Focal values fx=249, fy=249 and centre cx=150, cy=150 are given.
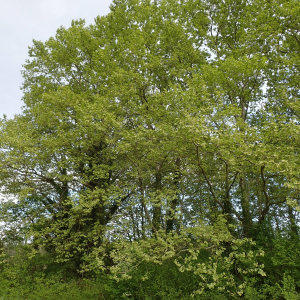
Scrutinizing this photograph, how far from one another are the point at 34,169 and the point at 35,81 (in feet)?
25.5

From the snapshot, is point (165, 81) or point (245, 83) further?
point (165, 81)

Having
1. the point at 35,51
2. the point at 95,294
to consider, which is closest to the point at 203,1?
the point at 35,51

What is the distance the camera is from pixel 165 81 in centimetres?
1537

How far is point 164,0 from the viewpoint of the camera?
15.3 metres

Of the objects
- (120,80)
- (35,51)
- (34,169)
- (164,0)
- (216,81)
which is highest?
(164,0)

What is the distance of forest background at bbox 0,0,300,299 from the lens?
807cm

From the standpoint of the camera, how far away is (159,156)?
35.1ft

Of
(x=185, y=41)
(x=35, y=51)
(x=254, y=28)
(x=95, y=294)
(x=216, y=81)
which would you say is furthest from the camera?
(x=35, y=51)

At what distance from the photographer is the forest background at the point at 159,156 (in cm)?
807

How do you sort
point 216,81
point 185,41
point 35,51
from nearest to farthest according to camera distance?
point 216,81
point 185,41
point 35,51

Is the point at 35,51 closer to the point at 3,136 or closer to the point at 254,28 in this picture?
the point at 3,136

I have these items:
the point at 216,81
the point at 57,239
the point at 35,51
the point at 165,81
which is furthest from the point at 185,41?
the point at 57,239

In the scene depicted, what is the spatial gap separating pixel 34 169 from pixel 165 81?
29.5 ft

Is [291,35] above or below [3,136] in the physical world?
above
